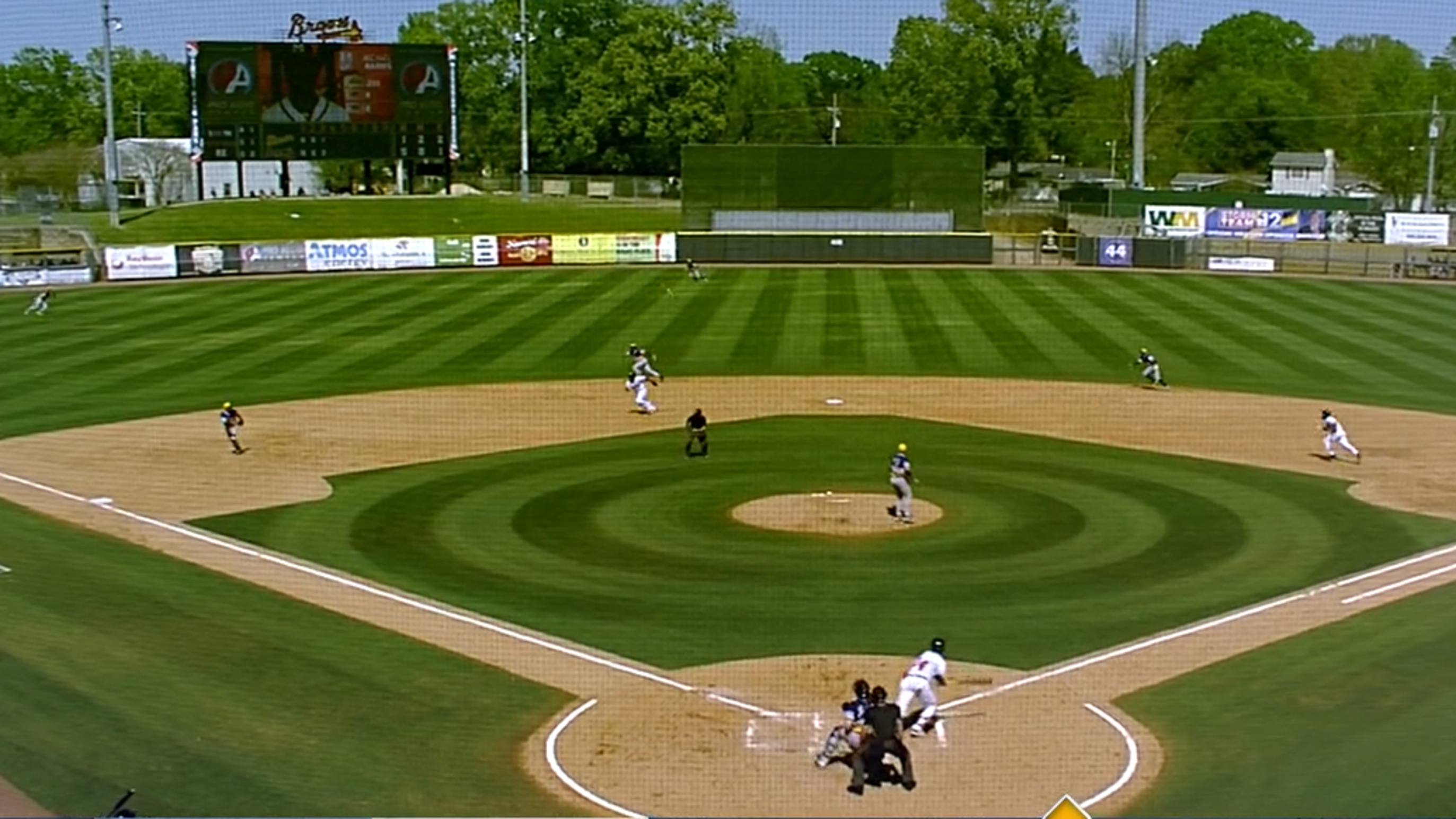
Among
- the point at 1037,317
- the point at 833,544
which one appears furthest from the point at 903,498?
the point at 1037,317

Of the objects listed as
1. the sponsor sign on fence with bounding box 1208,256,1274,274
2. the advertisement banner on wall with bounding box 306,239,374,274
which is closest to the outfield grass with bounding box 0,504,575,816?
the advertisement banner on wall with bounding box 306,239,374,274

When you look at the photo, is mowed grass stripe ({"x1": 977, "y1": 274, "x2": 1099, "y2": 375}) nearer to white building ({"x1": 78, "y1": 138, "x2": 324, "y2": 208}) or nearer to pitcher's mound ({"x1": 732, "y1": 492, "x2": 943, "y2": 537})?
pitcher's mound ({"x1": 732, "y1": 492, "x2": 943, "y2": 537})

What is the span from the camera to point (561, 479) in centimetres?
1823

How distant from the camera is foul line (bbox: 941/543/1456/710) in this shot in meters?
11.1

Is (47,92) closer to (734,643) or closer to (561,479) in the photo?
(561,479)

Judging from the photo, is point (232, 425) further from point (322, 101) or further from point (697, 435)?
point (322, 101)

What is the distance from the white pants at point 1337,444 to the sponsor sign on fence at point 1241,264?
23617 mm

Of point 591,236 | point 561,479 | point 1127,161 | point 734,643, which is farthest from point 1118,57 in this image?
point 734,643

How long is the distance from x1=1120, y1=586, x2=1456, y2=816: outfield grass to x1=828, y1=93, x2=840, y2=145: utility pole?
37715 mm

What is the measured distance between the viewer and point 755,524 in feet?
52.1

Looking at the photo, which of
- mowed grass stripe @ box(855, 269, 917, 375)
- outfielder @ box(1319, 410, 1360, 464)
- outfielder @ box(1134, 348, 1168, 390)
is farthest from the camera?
mowed grass stripe @ box(855, 269, 917, 375)

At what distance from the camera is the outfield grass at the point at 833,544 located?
12695 mm

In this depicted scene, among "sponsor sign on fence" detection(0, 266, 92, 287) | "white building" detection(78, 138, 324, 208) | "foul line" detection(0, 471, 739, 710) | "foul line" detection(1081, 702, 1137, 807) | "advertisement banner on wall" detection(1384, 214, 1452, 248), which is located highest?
"white building" detection(78, 138, 324, 208)

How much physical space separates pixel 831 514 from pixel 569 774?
23.7 ft
